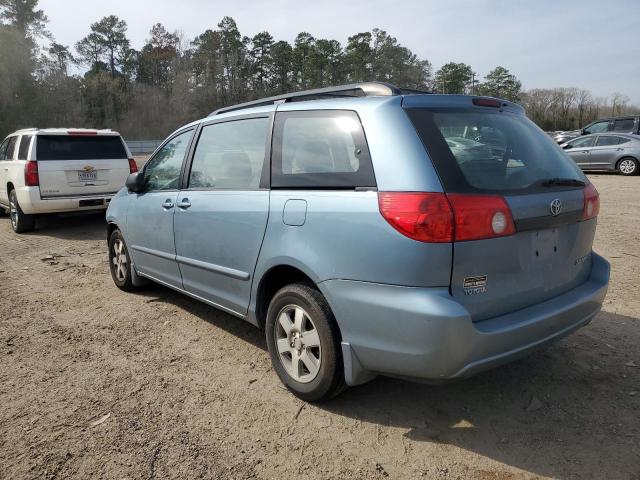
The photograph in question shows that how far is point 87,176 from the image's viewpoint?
891 centimetres

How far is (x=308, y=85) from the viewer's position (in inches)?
2763

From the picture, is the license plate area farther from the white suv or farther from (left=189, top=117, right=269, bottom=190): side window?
(left=189, top=117, right=269, bottom=190): side window

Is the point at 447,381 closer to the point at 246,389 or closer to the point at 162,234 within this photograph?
the point at 246,389

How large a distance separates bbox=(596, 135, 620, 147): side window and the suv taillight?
16831mm

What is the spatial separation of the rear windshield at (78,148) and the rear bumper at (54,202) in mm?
674

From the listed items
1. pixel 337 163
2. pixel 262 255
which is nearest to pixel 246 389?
pixel 262 255

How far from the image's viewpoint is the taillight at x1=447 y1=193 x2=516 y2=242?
7.83 feet

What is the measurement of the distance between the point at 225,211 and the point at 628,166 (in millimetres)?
16812

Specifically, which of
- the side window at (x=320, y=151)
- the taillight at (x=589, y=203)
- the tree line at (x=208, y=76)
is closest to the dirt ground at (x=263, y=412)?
the taillight at (x=589, y=203)

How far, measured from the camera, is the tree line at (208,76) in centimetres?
6294

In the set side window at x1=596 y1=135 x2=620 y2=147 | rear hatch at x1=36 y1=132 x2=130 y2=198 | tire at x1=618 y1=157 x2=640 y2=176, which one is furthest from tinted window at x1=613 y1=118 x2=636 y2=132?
rear hatch at x1=36 y1=132 x2=130 y2=198

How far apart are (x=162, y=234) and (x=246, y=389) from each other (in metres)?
1.75

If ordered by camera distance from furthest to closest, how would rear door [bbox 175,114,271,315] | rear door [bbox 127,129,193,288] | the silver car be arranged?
the silver car < rear door [bbox 127,129,193,288] < rear door [bbox 175,114,271,315]

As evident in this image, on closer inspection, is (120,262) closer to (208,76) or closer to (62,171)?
(62,171)
